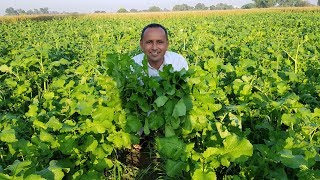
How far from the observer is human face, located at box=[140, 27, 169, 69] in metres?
3.49

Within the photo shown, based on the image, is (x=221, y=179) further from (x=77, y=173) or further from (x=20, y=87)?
(x=20, y=87)

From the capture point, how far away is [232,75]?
152 inches

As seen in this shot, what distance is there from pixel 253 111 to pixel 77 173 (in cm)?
155

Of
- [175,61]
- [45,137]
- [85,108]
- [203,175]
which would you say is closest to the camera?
[203,175]

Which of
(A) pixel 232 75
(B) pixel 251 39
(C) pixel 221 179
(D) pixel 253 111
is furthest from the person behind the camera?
Result: (B) pixel 251 39

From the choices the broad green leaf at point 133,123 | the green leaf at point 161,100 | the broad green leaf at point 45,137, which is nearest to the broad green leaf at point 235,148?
the green leaf at point 161,100

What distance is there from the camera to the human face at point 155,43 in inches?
137

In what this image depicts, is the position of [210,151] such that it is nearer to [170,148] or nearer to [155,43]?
[170,148]

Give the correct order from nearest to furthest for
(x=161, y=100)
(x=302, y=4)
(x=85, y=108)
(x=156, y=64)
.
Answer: (x=161, y=100), (x=85, y=108), (x=156, y=64), (x=302, y=4)

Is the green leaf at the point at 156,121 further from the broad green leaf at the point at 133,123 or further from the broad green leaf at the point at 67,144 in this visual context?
the broad green leaf at the point at 67,144

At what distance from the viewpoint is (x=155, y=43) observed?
3514 mm

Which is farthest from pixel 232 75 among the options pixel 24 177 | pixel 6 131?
pixel 24 177

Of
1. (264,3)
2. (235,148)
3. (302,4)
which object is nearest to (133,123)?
(235,148)

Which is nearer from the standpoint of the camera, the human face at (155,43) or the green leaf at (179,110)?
the green leaf at (179,110)
